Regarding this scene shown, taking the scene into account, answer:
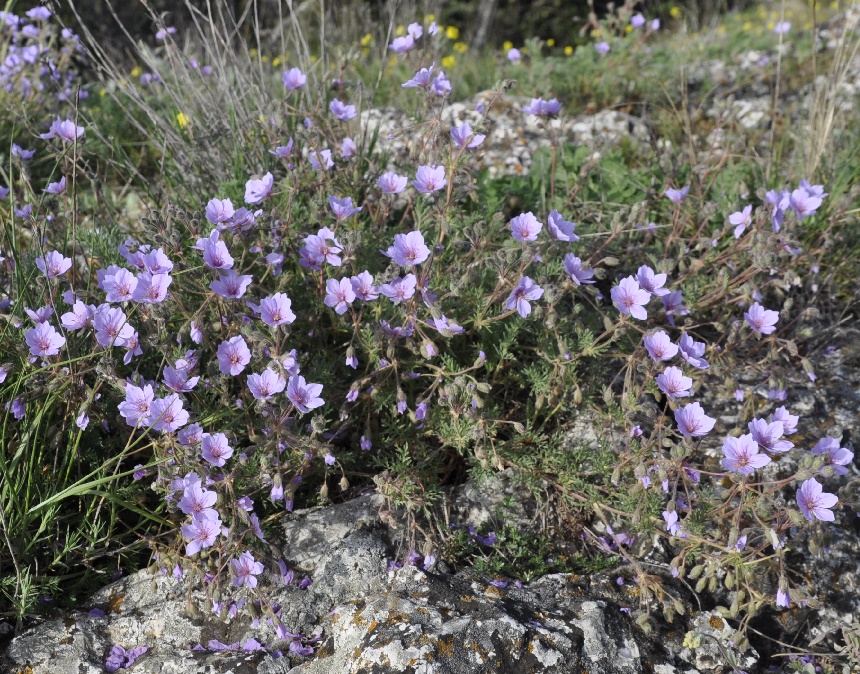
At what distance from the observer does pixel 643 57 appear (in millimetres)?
5082

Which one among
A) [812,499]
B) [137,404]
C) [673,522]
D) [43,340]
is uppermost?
[43,340]

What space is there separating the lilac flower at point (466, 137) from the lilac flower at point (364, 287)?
0.55m

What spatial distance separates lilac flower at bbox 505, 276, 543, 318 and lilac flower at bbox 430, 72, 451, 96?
2.70 ft

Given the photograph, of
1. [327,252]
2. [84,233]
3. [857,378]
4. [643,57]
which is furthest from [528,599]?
[643,57]

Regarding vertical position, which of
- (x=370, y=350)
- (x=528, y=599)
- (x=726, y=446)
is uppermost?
(x=370, y=350)

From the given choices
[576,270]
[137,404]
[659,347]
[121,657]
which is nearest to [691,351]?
[659,347]

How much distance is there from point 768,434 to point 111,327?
1817 mm

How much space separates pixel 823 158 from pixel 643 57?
1881 mm

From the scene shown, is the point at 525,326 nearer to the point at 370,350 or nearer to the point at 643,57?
the point at 370,350

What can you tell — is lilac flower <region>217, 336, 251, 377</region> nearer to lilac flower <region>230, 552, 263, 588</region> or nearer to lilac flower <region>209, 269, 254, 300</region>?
lilac flower <region>209, 269, 254, 300</region>

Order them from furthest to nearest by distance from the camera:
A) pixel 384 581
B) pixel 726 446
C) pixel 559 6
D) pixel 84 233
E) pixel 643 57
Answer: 1. pixel 559 6
2. pixel 643 57
3. pixel 84 233
4. pixel 384 581
5. pixel 726 446

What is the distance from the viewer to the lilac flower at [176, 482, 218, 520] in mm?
2020

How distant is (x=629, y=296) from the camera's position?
7.31ft

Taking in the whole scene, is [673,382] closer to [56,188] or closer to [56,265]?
[56,265]
